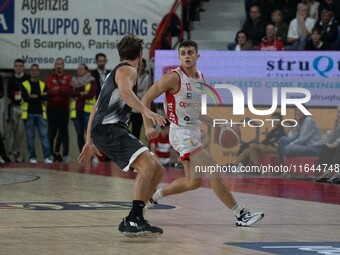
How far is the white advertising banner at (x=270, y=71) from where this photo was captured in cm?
2066

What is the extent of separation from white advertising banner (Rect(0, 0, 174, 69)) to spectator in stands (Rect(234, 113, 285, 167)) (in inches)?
230

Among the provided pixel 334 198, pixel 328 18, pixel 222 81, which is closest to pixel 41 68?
pixel 222 81

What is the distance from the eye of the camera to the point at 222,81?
21.0 meters

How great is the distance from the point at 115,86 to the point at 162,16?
1396 cm

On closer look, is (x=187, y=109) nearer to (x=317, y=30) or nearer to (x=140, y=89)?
(x=317, y=30)

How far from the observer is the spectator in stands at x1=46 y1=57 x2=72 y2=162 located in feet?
75.6

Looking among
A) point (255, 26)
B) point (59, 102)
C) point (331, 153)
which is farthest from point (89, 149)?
point (59, 102)

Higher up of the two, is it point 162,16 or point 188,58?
point 162,16

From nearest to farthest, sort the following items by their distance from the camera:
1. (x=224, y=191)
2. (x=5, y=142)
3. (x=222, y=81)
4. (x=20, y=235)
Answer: (x=20, y=235) → (x=224, y=191) → (x=222, y=81) → (x=5, y=142)

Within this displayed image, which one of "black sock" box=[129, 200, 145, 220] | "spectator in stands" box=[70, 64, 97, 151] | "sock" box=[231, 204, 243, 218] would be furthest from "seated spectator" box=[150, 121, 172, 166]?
"black sock" box=[129, 200, 145, 220]

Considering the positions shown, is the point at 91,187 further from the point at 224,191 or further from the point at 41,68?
the point at 41,68

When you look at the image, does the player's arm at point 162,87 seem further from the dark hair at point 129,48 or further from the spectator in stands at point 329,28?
the spectator in stands at point 329,28

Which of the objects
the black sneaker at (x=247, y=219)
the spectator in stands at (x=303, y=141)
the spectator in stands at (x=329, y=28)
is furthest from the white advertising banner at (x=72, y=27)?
the black sneaker at (x=247, y=219)

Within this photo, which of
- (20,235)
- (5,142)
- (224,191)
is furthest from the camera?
(5,142)
